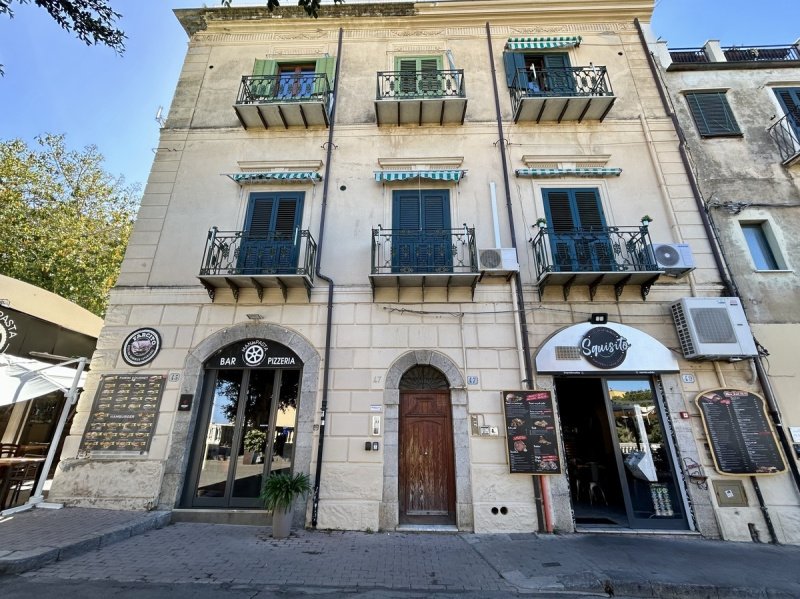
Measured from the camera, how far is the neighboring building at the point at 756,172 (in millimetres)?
7492

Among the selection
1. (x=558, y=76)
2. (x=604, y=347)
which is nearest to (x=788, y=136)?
(x=558, y=76)

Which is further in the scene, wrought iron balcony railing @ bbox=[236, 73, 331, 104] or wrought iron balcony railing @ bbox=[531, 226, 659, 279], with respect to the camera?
wrought iron balcony railing @ bbox=[236, 73, 331, 104]

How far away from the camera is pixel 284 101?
31.0ft

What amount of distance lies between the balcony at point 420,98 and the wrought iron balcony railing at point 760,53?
28.1 ft

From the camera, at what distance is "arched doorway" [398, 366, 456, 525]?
7.05m

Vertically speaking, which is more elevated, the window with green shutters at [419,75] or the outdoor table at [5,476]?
the window with green shutters at [419,75]

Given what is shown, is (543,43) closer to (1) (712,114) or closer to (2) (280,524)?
(1) (712,114)

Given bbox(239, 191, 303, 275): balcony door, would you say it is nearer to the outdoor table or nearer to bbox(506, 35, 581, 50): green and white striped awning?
the outdoor table

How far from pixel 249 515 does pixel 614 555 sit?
6.25 metres

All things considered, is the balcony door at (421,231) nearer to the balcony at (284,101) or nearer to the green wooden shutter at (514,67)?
the balcony at (284,101)

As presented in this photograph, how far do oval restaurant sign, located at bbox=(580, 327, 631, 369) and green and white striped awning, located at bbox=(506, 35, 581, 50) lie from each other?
27.1 ft

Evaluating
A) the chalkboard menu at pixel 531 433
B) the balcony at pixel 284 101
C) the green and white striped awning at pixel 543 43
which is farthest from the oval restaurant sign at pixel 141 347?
the green and white striped awning at pixel 543 43

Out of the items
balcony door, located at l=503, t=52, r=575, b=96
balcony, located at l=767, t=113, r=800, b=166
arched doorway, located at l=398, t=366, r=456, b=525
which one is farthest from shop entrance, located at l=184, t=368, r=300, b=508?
balcony, located at l=767, t=113, r=800, b=166

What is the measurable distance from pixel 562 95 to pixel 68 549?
12983 millimetres
